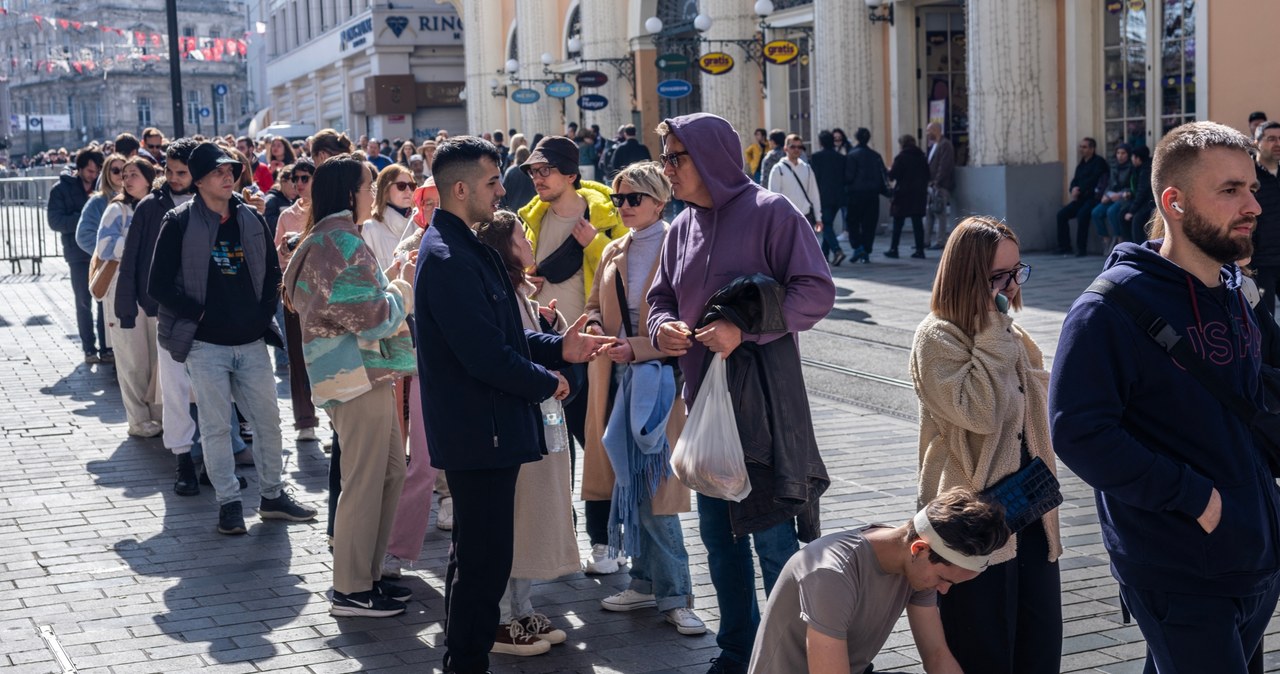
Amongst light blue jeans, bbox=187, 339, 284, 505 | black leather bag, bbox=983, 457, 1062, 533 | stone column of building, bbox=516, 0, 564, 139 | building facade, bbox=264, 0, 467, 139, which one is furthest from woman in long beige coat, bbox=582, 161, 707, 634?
building facade, bbox=264, 0, 467, 139

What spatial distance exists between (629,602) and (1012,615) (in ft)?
6.25

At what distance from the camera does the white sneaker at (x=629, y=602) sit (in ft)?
19.3

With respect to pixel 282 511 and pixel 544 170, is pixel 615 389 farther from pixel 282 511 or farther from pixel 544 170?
pixel 282 511

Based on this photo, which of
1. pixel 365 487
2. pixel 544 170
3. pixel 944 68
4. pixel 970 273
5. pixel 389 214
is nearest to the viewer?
pixel 970 273

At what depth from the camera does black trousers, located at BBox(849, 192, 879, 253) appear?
18766 mm

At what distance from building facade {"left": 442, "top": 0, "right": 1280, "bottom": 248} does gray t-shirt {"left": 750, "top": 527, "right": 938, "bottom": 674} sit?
13.8 m

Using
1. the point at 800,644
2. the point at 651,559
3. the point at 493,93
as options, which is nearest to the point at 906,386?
the point at 651,559

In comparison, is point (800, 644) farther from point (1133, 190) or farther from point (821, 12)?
point (821, 12)

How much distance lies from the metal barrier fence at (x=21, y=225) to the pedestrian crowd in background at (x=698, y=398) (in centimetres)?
1585

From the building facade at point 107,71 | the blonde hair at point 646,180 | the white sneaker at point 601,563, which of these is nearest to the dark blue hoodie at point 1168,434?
the blonde hair at point 646,180

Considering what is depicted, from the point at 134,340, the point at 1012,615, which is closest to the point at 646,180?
the point at 1012,615

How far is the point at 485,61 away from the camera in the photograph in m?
41.2

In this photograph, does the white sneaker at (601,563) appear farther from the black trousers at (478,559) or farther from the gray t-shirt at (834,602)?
the gray t-shirt at (834,602)

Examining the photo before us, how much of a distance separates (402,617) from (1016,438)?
105 inches
